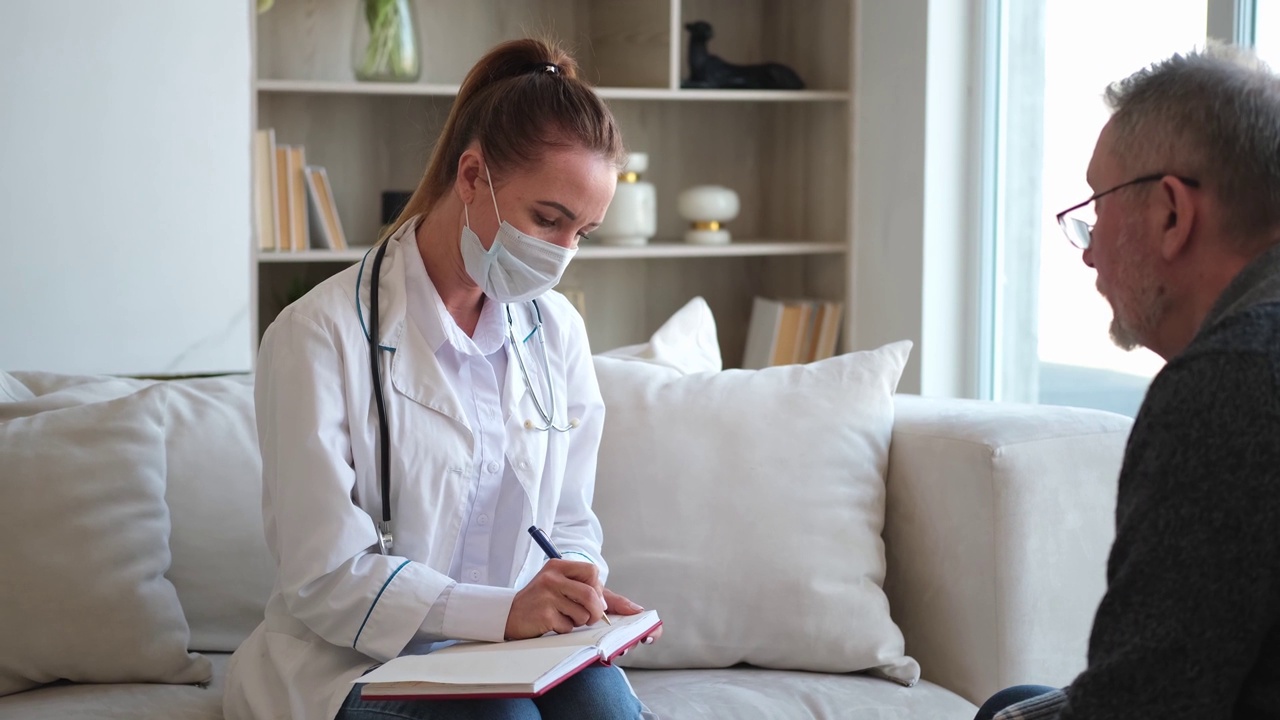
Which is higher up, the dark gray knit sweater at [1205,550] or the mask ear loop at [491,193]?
the mask ear loop at [491,193]

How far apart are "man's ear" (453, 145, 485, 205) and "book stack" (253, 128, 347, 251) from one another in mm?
1224

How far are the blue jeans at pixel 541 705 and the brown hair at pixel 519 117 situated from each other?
604mm

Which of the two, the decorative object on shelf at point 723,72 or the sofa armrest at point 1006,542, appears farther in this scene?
the decorative object on shelf at point 723,72

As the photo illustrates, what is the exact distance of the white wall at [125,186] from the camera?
2281 mm

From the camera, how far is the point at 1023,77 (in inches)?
108

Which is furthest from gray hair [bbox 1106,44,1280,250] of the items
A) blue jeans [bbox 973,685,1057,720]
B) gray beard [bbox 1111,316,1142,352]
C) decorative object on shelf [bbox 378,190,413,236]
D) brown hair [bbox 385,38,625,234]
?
decorative object on shelf [bbox 378,190,413,236]

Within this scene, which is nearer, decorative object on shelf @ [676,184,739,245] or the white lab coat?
the white lab coat

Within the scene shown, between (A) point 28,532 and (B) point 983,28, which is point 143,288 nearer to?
(A) point 28,532

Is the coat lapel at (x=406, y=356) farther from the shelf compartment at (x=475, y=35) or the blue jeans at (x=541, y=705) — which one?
the shelf compartment at (x=475, y=35)

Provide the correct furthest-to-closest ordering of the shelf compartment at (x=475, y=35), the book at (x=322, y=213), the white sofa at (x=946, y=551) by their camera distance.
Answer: the shelf compartment at (x=475, y=35) < the book at (x=322, y=213) < the white sofa at (x=946, y=551)

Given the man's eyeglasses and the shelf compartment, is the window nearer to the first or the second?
the shelf compartment

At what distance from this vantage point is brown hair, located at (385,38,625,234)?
1.46m

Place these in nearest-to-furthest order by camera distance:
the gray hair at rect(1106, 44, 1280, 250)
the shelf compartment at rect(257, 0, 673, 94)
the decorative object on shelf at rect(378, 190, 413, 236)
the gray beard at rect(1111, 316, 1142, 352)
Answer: the gray hair at rect(1106, 44, 1280, 250) < the gray beard at rect(1111, 316, 1142, 352) < the decorative object on shelf at rect(378, 190, 413, 236) < the shelf compartment at rect(257, 0, 673, 94)

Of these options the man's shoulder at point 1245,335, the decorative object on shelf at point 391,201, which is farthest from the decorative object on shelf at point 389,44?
the man's shoulder at point 1245,335
